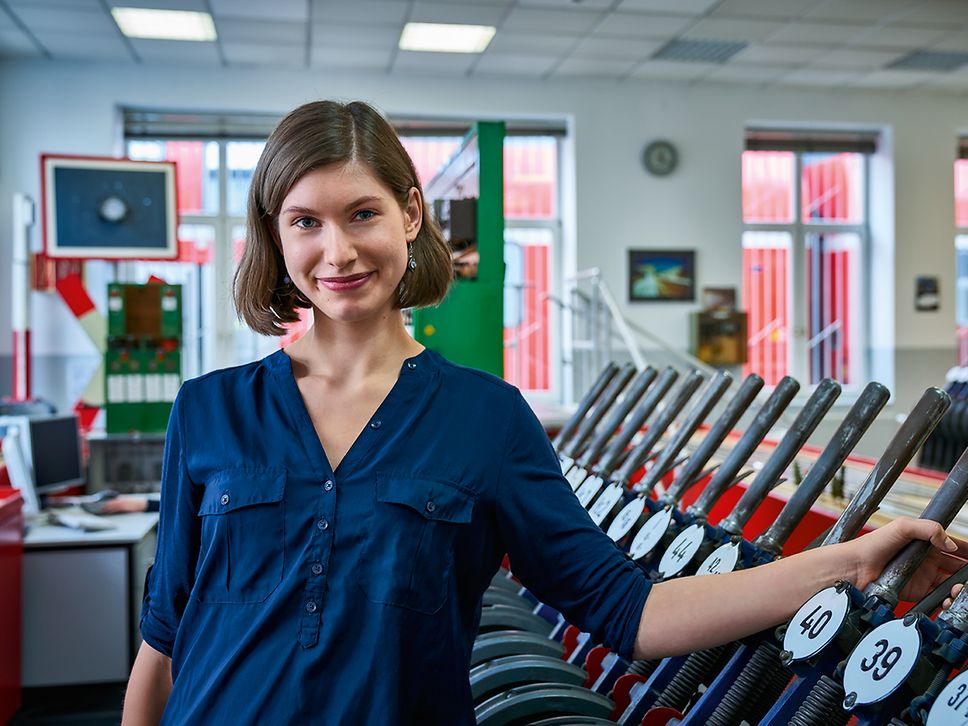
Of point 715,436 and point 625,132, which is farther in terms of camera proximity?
point 625,132

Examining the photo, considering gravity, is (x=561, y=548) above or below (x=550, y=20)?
below

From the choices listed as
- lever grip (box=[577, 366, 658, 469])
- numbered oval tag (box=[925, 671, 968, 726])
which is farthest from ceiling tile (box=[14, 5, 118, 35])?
numbered oval tag (box=[925, 671, 968, 726])

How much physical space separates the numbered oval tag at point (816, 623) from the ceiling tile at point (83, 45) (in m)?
7.30

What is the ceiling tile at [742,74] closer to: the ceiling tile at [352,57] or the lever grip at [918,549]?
the ceiling tile at [352,57]

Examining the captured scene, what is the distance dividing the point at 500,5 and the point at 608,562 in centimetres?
613

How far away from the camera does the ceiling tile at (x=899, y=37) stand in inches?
283

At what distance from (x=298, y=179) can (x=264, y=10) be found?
6.11 m

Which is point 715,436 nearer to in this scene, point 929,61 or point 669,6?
point 669,6

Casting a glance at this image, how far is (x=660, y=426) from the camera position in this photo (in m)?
1.91

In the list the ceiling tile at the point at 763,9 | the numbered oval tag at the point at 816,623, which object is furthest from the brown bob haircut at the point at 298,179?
the ceiling tile at the point at 763,9

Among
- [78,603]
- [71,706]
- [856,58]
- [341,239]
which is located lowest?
[71,706]

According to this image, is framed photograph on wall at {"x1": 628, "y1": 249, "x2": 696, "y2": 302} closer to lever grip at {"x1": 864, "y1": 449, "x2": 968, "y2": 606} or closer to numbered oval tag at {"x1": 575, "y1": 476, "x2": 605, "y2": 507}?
numbered oval tag at {"x1": 575, "y1": 476, "x2": 605, "y2": 507}

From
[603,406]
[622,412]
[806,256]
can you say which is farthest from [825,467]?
[806,256]

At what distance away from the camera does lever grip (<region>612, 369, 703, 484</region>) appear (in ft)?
6.13
